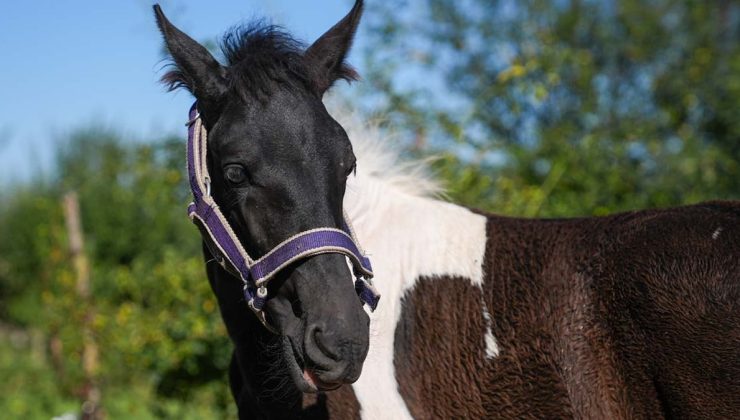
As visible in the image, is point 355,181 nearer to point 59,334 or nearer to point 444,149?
point 444,149

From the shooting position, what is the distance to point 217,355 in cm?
670

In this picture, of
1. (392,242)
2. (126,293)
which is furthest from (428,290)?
(126,293)

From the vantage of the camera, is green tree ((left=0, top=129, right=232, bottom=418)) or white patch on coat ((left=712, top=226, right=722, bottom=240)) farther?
green tree ((left=0, top=129, right=232, bottom=418))

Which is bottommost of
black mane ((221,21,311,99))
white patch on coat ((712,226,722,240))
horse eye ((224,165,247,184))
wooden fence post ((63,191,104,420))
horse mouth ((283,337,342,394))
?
horse mouth ((283,337,342,394))

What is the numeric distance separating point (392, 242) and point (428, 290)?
26cm

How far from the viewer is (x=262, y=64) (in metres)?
2.71

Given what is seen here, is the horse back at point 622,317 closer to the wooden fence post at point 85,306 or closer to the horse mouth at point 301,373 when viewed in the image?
the horse mouth at point 301,373

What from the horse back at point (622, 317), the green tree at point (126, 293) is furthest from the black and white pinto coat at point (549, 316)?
the green tree at point (126, 293)

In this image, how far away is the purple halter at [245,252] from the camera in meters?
2.43

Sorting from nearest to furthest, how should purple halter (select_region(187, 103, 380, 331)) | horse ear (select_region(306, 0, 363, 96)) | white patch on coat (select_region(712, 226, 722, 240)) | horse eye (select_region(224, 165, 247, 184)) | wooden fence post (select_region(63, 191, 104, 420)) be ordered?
1. purple halter (select_region(187, 103, 380, 331))
2. horse eye (select_region(224, 165, 247, 184))
3. white patch on coat (select_region(712, 226, 722, 240))
4. horse ear (select_region(306, 0, 363, 96))
5. wooden fence post (select_region(63, 191, 104, 420))

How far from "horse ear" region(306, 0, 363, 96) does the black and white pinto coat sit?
21.0 inches

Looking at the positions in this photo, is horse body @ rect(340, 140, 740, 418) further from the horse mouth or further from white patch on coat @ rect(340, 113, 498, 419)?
the horse mouth

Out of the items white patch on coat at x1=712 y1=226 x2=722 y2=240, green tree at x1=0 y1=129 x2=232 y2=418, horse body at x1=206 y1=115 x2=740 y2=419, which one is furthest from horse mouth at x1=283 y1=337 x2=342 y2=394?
green tree at x1=0 y1=129 x2=232 y2=418

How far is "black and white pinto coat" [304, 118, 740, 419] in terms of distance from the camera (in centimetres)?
271
